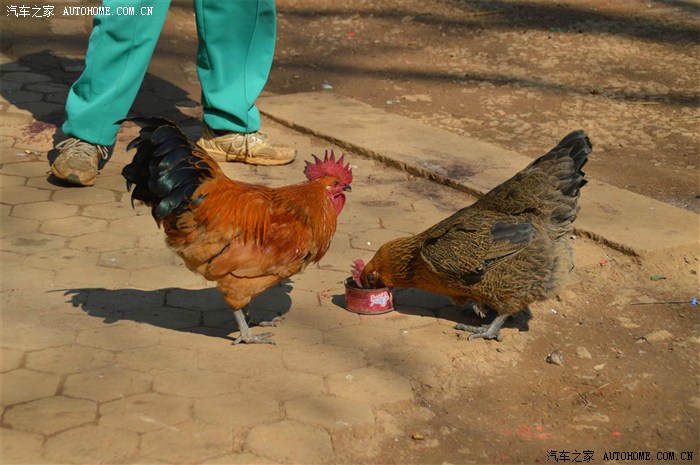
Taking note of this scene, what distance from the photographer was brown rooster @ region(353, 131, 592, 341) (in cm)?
477

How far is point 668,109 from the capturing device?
27.2 feet

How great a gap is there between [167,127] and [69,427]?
1478 mm

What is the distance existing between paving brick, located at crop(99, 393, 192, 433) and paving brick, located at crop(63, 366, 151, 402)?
0.06m

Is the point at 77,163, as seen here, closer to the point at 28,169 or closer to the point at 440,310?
the point at 28,169

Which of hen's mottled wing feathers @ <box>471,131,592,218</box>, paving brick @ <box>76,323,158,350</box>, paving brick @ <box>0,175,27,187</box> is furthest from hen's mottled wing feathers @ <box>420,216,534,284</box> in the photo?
paving brick @ <box>0,175,27,187</box>

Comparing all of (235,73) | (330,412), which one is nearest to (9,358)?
(330,412)

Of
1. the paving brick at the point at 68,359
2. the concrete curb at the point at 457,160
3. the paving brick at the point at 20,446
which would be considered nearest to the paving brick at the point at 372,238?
the concrete curb at the point at 457,160

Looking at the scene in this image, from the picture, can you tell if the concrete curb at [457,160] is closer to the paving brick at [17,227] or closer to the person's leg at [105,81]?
the person's leg at [105,81]

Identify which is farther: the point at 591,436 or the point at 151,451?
the point at 591,436

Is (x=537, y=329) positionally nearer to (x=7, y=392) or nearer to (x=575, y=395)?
(x=575, y=395)

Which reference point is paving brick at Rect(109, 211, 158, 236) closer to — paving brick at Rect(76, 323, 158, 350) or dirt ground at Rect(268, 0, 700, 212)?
paving brick at Rect(76, 323, 158, 350)

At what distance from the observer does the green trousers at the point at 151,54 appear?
20.6 feet

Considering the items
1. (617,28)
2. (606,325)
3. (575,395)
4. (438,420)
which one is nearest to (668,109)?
(617,28)

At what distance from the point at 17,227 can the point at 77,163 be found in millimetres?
718
